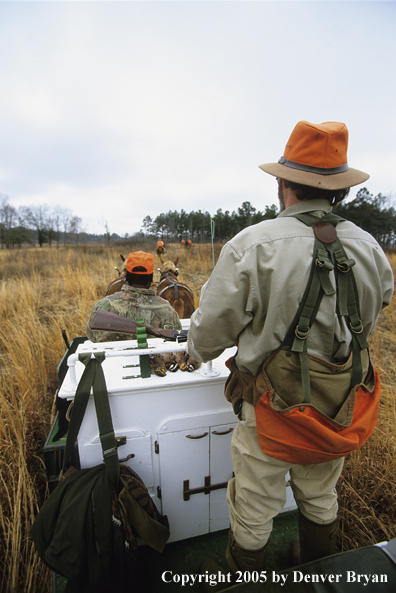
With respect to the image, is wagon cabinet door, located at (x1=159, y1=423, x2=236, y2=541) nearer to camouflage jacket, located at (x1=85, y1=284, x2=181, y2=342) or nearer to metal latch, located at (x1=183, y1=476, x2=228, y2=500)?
metal latch, located at (x1=183, y1=476, x2=228, y2=500)

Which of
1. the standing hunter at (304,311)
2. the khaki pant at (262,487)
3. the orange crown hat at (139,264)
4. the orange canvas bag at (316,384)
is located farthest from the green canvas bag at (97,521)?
the orange crown hat at (139,264)

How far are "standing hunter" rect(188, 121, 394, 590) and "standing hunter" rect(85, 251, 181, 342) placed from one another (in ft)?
4.14

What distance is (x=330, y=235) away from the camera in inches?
39.2

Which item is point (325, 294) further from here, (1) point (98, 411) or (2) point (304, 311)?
(1) point (98, 411)

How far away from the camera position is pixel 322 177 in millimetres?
1044

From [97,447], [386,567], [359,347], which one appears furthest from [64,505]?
[359,347]

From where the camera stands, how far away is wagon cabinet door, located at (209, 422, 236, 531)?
5.13 ft

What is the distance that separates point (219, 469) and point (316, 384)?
979 millimetres

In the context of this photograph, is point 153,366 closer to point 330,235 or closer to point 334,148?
point 330,235

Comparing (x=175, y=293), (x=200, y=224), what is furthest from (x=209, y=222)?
(x=175, y=293)

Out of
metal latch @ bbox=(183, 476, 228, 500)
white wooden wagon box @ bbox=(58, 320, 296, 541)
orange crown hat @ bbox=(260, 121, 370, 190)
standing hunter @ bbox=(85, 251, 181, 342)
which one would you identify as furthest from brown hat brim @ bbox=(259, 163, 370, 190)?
metal latch @ bbox=(183, 476, 228, 500)

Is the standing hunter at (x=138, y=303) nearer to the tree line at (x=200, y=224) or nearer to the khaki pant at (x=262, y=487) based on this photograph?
the khaki pant at (x=262, y=487)

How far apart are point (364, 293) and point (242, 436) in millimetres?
801

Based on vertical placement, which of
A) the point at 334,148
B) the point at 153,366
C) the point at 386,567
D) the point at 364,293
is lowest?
the point at 386,567
